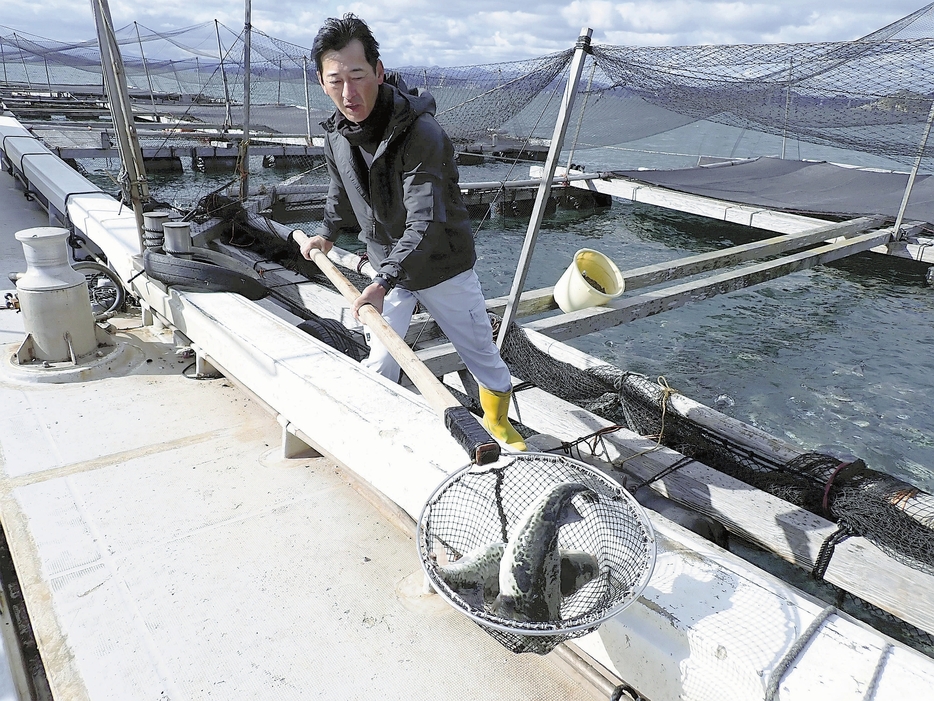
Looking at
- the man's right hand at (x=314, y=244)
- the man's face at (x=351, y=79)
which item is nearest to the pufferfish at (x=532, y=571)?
the man's face at (x=351, y=79)

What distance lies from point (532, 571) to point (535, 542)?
82mm

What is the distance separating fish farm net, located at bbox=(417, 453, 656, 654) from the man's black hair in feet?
5.64

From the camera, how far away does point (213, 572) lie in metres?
2.61

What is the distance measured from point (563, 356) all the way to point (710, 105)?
2398mm

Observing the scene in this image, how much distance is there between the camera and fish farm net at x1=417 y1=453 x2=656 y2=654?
1.74 meters

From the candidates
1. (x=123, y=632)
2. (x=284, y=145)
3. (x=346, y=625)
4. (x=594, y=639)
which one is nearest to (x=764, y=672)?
(x=594, y=639)

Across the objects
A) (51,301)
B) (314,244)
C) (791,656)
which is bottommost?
(51,301)

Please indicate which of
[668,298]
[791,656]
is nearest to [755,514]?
[791,656]

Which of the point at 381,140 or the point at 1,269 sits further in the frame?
the point at 1,269

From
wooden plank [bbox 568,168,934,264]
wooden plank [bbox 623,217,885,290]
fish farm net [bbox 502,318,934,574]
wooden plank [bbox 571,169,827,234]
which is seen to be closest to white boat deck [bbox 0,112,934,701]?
fish farm net [bbox 502,318,934,574]

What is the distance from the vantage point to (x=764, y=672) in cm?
167

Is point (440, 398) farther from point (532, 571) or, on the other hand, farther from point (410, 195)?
point (410, 195)

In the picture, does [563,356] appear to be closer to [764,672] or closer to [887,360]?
[764,672]

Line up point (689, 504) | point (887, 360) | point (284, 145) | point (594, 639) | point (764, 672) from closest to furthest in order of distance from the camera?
point (764, 672) → point (594, 639) → point (689, 504) → point (887, 360) → point (284, 145)
